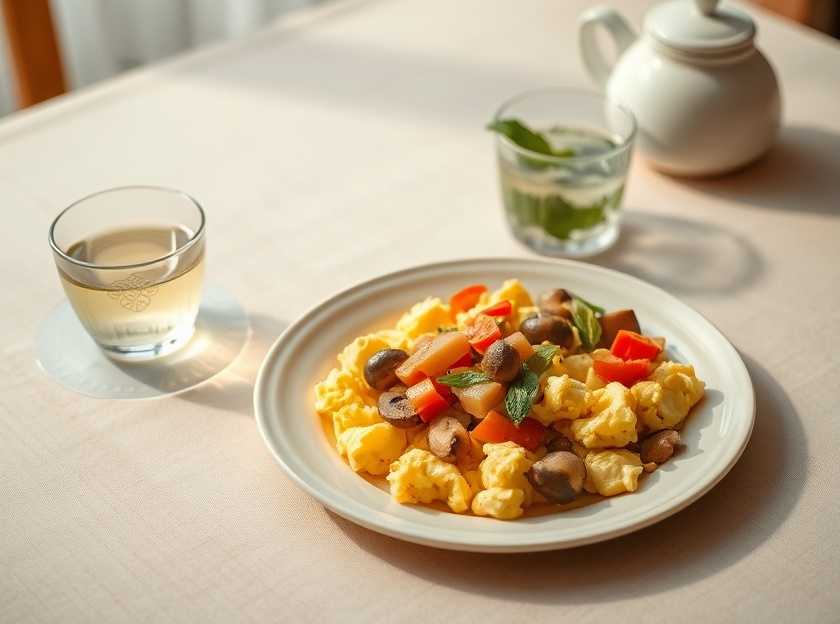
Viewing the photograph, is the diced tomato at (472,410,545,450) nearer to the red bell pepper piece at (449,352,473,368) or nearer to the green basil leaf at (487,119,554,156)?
the red bell pepper piece at (449,352,473,368)

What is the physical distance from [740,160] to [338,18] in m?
0.89

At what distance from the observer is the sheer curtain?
288 cm

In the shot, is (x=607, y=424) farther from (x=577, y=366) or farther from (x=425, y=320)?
(x=425, y=320)

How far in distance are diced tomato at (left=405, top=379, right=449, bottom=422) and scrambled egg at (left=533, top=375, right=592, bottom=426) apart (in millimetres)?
99

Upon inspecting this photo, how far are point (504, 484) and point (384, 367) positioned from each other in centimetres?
21

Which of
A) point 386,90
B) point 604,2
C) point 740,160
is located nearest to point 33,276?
point 386,90

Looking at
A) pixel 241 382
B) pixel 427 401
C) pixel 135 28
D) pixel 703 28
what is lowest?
pixel 135 28

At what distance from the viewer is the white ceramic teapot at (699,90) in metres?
1.52

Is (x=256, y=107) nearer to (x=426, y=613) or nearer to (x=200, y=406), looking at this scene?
(x=200, y=406)

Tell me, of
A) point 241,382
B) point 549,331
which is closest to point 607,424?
point 549,331

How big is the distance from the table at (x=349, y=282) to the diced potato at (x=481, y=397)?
151mm

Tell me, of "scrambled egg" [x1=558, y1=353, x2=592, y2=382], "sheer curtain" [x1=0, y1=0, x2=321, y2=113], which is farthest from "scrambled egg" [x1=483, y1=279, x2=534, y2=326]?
"sheer curtain" [x1=0, y1=0, x2=321, y2=113]

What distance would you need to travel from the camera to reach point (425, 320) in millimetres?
1224

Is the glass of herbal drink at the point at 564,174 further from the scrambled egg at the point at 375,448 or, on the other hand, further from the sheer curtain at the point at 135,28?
the sheer curtain at the point at 135,28
